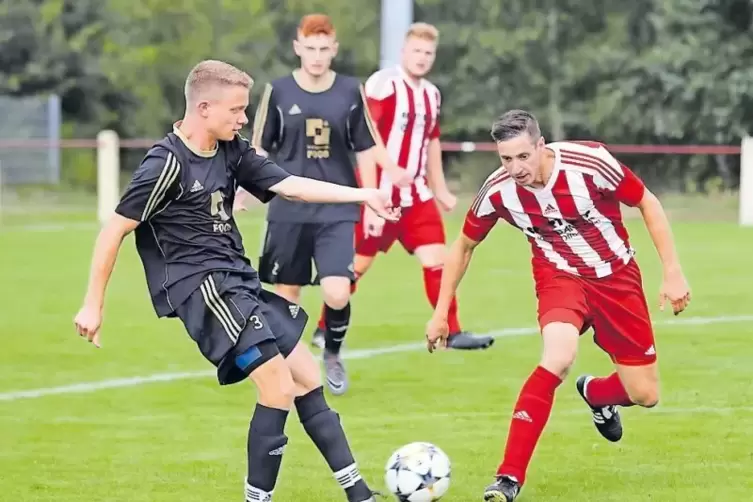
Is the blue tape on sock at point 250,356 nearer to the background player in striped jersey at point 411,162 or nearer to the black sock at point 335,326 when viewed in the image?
the black sock at point 335,326

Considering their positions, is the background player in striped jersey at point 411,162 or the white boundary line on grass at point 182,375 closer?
the white boundary line on grass at point 182,375

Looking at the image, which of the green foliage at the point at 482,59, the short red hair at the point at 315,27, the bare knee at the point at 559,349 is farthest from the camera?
the green foliage at the point at 482,59

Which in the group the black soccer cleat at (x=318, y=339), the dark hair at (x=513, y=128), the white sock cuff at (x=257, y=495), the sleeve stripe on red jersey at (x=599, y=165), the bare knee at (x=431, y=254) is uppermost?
the dark hair at (x=513, y=128)

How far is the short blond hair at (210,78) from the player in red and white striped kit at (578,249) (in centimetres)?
112

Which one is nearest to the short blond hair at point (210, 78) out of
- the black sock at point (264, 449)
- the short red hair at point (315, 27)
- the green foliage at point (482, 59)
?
the black sock at point (264, 449)

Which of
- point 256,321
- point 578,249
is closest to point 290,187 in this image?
point 256,321

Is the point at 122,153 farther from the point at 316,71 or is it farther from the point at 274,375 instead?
the point at 274,375

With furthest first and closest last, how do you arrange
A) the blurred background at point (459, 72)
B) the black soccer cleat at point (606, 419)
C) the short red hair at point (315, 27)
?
the blurred background at point (459, 72) → the short red hair at point (315, 27) → the black soccer cleat at point (606, 419)

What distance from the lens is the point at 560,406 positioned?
7.94 metres

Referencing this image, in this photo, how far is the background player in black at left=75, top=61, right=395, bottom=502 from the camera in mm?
5383

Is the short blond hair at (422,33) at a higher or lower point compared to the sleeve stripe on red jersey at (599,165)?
higher

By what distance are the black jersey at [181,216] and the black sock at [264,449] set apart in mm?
529

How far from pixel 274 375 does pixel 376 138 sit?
357 cm

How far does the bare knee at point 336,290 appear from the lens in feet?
27.8
